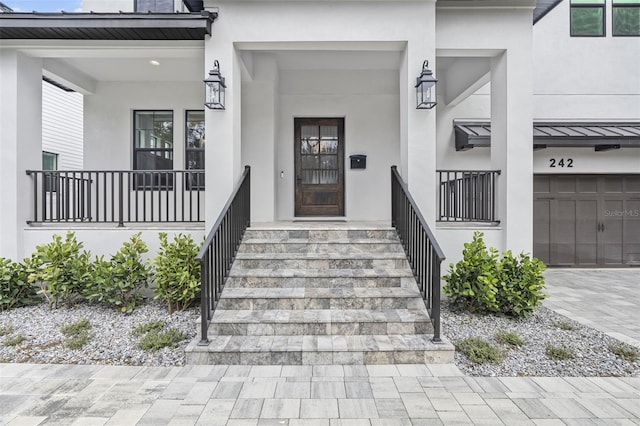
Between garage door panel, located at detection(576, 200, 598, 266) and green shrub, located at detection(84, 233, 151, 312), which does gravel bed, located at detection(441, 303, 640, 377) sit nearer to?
green shrub, located at detection(84, 233, 151, 312)

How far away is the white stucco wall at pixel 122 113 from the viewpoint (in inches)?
280

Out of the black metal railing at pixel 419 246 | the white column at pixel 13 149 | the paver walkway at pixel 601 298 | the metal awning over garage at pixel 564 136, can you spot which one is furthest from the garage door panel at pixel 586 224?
the white column at pixel 13 149

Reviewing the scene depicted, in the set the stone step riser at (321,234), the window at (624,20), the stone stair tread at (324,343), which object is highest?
the window at (624,20)

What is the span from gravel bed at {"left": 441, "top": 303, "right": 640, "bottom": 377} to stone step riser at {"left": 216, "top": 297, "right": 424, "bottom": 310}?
0.55 metres

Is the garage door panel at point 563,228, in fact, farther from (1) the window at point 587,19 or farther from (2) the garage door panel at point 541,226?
(1) the window at point 587,19

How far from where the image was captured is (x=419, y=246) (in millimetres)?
4180

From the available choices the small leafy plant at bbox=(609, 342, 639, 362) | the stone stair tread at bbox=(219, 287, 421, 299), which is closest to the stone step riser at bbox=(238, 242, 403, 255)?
the stone stair tread at bbox=(219, 287, 421, 299)

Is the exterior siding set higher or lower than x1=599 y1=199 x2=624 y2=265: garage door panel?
higher

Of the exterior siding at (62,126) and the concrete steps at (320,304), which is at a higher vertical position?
the exterior siding at (62,126)

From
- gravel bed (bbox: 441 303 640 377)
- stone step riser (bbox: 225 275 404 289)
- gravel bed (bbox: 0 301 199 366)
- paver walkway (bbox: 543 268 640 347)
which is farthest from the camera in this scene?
paver walkway (bbox: 543 268 640 347)

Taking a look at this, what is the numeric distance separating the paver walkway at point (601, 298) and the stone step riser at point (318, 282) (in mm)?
2361

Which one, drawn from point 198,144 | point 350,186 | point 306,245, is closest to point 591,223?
→ point 350,186

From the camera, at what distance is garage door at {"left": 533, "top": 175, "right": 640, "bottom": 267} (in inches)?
314

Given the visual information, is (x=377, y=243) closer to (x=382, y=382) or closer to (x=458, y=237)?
(x=458, y=237)
